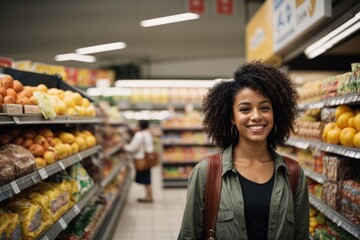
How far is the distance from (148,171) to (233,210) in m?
5.80

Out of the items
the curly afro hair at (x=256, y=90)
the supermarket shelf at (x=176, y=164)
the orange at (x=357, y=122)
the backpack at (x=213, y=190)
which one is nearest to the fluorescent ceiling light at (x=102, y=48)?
the supermarket shelf at (x=176, y=164)

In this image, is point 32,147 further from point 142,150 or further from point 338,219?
point 142,150

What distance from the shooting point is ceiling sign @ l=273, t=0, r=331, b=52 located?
3678 millimetres

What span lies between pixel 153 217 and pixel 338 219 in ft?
13.3

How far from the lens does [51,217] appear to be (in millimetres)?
2830

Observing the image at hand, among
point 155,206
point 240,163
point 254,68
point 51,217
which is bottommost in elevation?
point 155,206

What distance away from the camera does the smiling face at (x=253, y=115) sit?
2014mm

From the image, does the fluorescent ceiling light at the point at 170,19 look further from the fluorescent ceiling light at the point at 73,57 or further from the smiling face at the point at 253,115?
the smiling face at the point at 253,115

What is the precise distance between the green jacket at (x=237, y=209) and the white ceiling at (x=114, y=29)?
Answer: 6.19 m

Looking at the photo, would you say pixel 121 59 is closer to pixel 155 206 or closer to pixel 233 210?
pixel 155 206

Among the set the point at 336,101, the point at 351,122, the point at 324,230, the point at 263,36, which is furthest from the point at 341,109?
A: the point at 263,36

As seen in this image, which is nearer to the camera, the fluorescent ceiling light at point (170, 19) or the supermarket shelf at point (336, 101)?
the supermarket shelf at point (336, 101)

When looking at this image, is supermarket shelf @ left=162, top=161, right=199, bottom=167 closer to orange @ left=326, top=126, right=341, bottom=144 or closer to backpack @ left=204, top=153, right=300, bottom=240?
orange @ left=326, top=126, right=341, bottom=144

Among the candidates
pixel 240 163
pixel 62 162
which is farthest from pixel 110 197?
pixel 240 163
